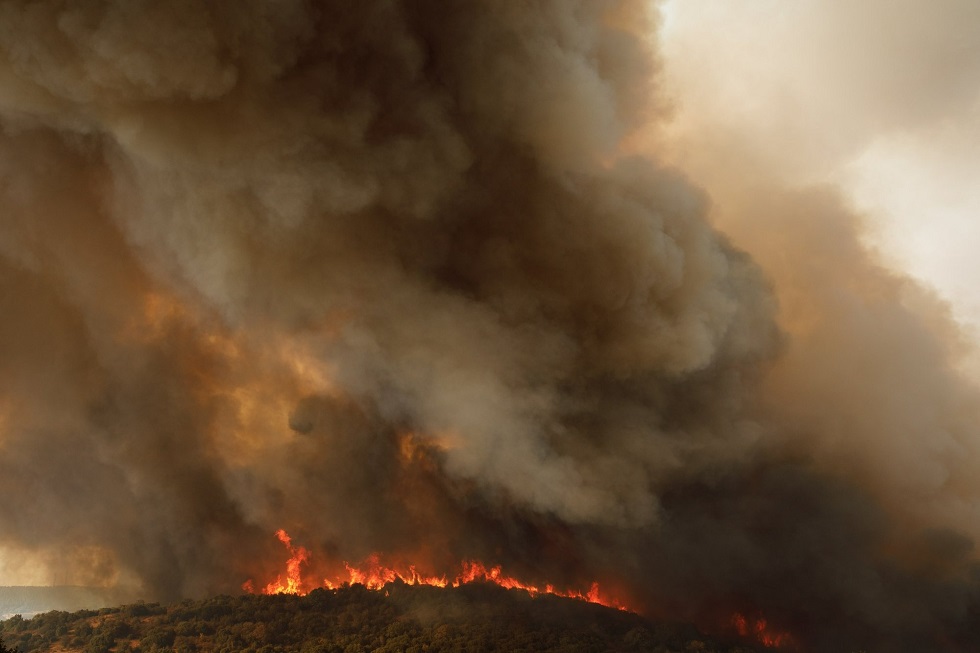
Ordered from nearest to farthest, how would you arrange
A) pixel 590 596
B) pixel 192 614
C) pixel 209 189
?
1. pixel 209 189
2. pixel 192 614
3. pixel 590 596

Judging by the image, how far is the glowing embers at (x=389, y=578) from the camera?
40000mm

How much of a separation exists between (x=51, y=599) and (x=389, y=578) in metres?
19.9

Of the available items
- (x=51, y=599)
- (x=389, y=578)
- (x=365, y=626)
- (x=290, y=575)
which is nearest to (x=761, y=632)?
(x=389, y=578)

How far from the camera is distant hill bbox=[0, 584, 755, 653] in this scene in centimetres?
3170

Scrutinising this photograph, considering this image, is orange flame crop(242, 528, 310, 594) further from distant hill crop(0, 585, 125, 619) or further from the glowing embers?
distant hill crop(0, 585, 125, 619)

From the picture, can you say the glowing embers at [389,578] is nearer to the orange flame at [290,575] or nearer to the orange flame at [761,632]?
the orange flame at [290,575]

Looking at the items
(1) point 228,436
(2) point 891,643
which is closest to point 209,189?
(1) point 228,436

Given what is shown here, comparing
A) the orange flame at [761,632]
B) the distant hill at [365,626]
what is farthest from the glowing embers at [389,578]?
the orange flame at [761,632]

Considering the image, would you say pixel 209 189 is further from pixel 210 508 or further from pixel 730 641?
pixel 730 641

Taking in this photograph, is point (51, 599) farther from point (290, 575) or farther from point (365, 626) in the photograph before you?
point (365, 626)

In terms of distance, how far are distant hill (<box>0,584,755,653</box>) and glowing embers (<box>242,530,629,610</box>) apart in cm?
233

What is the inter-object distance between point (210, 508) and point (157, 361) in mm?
9125

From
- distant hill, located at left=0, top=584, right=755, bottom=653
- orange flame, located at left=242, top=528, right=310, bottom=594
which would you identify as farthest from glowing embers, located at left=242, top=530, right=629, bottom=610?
distant hill, located at left=0, top=584, right=755, bottom=653

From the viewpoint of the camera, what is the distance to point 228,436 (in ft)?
135
